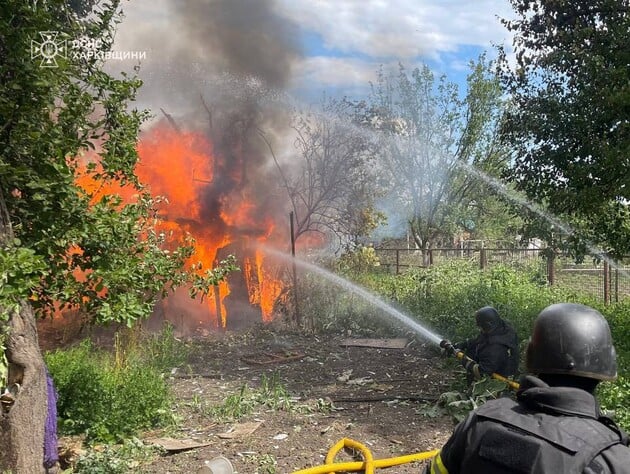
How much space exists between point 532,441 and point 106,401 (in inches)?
188

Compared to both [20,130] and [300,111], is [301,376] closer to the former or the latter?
[20,130]

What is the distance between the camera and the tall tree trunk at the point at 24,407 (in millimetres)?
3805

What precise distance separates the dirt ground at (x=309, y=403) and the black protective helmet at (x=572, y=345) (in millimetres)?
3198

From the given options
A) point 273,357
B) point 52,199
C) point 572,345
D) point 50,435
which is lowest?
point 273,357

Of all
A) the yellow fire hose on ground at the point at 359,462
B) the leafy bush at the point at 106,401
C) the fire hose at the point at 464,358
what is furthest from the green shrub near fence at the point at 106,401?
the fire hose at the point at 464,358

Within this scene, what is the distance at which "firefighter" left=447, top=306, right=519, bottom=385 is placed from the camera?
547 centimetres

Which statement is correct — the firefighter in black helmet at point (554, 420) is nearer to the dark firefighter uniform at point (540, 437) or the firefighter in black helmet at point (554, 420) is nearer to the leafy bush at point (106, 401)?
the dark firefighter uniform at point (540, 437)

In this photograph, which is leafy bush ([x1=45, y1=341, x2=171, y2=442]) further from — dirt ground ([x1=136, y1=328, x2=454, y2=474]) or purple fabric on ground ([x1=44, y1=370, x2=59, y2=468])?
purple fabric on ground ([x1=44, y1=370, x2=59, y2=468])

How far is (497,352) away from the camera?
18.0ft

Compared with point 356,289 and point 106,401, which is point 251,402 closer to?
point 106,401

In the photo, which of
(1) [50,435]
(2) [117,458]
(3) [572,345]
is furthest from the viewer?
(2) [117,458]

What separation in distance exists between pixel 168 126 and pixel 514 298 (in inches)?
345

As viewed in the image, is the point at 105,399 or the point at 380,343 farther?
the point at 380,343

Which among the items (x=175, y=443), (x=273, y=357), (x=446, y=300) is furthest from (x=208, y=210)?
(x=175, y=443)
